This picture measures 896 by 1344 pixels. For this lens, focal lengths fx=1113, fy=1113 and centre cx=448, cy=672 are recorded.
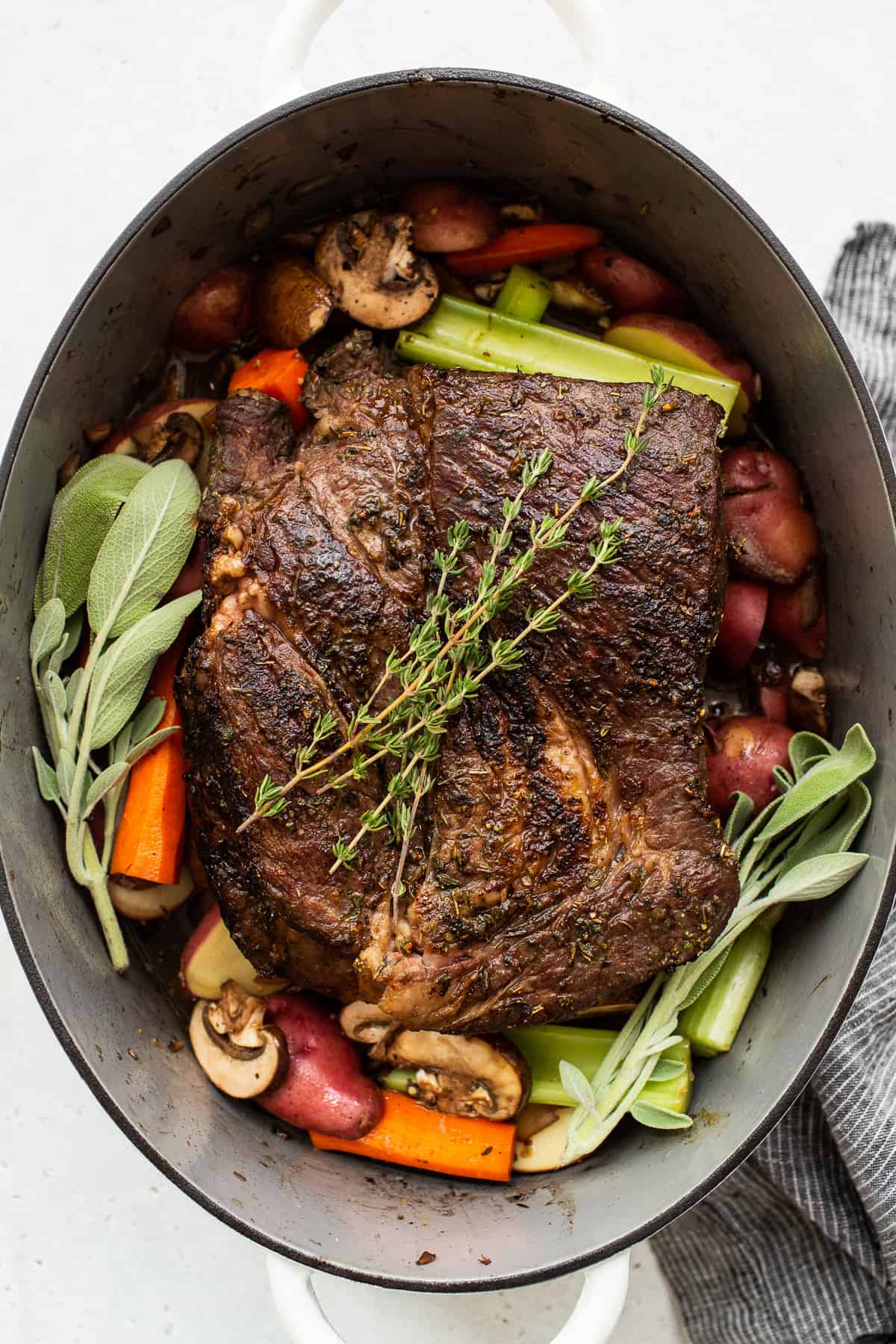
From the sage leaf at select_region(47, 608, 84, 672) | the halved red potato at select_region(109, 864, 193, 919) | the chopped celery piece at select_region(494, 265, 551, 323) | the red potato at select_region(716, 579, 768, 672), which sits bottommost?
the halved red potato at select_region(109, 864, 193, 919)

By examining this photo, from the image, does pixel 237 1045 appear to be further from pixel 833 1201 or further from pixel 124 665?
pixel 833 1201

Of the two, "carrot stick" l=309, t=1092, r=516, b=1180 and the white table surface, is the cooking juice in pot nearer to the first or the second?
"carrot stick" l=309, t=1092, r=516, b=1180

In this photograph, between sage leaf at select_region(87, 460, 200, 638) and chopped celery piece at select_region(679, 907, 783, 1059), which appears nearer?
sage leaf at select_region(87, 460, 200, 638)

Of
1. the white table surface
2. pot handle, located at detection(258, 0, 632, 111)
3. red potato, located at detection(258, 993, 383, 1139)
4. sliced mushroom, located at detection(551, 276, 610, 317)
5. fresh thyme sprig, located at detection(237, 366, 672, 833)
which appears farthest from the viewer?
the white table surface

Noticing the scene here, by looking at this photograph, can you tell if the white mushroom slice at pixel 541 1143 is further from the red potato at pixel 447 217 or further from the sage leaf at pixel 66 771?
the red potato at pixel 447 217

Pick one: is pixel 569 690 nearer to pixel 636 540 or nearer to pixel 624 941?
pixel 636 540

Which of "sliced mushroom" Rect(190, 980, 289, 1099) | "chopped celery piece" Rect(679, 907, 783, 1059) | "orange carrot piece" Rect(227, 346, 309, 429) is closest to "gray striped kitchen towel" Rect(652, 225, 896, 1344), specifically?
"chopped celery piece" Rect(679, 907, 783, 1059)

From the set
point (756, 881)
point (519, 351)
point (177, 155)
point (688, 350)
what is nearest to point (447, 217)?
point (519, 351)
